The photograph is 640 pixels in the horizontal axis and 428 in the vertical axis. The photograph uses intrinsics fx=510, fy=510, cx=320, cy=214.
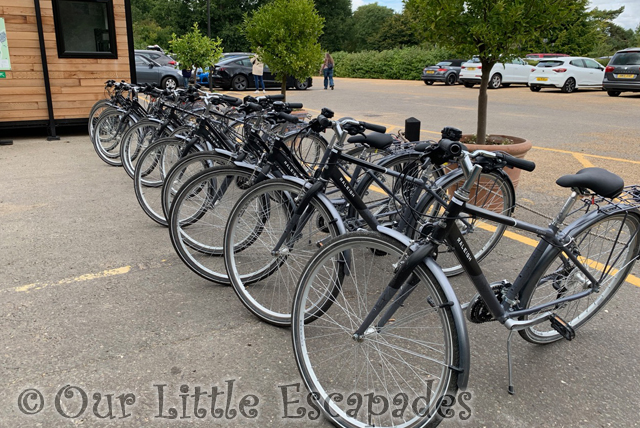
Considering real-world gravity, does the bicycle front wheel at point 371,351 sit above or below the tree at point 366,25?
below

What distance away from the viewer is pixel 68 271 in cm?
377

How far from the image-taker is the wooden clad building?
341 inches

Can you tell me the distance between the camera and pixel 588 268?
262cm

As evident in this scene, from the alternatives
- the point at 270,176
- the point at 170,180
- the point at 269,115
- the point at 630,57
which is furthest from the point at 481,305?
the point at 630,57

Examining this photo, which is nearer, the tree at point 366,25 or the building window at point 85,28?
the building window at point 85,28

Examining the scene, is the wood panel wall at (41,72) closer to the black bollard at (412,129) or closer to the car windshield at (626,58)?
the black bollard at (412,129)

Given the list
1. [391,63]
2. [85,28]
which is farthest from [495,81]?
[85,28]

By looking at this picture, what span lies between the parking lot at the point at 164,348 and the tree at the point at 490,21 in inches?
66.4

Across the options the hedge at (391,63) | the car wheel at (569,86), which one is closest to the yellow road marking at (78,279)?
the car wheel at (569,86)

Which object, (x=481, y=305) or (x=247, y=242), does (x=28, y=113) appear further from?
(x=481, y=305)

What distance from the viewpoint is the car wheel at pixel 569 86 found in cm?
2027

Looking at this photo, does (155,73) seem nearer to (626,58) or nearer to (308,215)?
(308,215)

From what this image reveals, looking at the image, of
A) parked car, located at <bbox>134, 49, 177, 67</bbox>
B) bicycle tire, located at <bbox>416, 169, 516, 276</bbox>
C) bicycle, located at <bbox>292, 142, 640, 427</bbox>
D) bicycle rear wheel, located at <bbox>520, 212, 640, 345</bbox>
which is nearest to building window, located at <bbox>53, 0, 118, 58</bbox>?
bicycle tire, located at <bbox>416, 169, 516, 276</bbox>

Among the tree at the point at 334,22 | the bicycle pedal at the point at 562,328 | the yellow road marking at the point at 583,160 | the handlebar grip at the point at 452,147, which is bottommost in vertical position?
the bicycle pedal at the point at 562,328
